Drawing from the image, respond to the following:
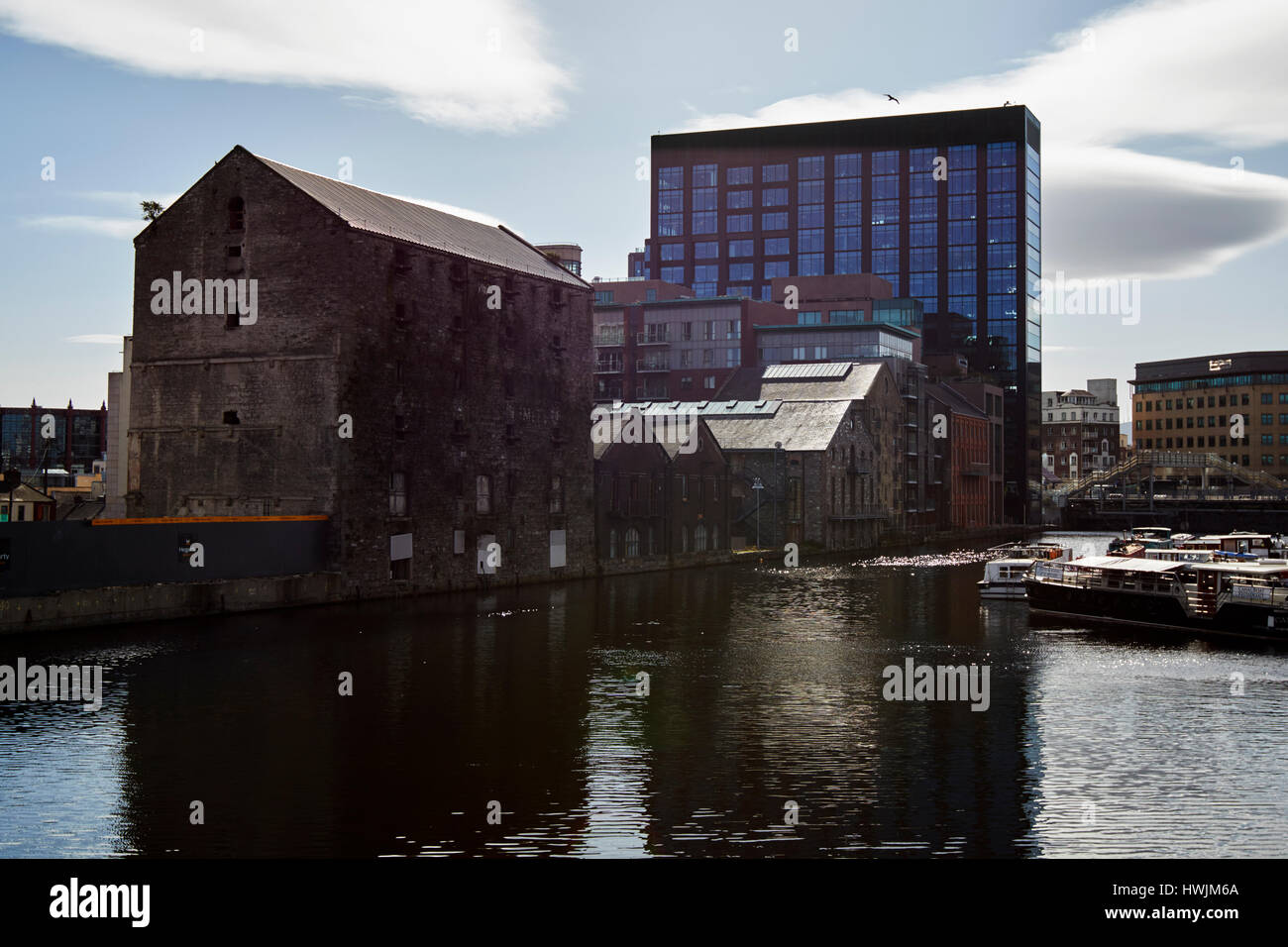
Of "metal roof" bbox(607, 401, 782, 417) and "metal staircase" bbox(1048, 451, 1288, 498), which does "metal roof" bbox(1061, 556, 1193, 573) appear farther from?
"metal staircase" bbox(1048, 451, 1288, 498)

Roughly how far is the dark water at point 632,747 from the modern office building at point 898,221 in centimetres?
12710

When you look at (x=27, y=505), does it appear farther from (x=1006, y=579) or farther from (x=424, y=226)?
(x=1006, y=579)

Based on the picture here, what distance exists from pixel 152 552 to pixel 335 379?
39.6 ft

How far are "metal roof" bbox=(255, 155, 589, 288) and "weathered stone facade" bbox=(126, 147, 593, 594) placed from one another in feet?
0.70

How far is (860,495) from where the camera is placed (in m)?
115

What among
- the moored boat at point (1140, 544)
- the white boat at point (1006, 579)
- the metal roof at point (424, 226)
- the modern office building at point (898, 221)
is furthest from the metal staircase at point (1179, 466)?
the metal roof at point (424, 226)

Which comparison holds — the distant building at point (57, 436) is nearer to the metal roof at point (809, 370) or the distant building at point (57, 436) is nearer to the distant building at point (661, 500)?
the metal roof at point (809, 370)

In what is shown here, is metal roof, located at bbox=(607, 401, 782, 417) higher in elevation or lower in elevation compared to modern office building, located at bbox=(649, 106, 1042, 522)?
lower

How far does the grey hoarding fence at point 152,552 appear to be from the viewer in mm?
43969

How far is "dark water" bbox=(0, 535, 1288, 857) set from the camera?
20078 millimetres

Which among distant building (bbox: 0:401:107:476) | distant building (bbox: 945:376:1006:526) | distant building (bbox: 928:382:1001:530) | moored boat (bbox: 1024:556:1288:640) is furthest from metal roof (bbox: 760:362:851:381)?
distant building (bbox: 0:401:107:476)

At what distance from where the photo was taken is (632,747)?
26547mm
